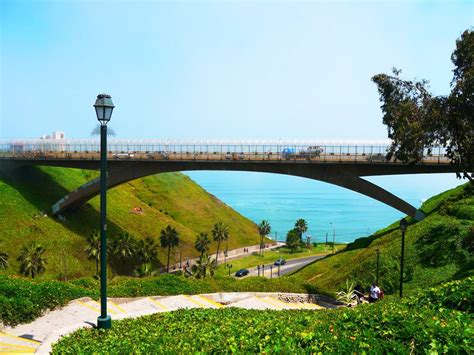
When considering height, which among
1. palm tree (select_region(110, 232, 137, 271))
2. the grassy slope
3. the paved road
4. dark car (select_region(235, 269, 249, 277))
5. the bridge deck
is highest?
the bridge deck

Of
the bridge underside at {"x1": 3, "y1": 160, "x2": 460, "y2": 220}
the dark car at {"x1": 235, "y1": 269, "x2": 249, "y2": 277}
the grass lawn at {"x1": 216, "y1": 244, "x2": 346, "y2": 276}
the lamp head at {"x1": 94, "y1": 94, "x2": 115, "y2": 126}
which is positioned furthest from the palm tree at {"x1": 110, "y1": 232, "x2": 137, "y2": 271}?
the lamp head at {"x1": 94, "y1": 94, "x2": 115, "y2": 126}

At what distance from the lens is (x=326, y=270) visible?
135 ft

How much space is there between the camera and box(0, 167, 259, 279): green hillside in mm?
48272

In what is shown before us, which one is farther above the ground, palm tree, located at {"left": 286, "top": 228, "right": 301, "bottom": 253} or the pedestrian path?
the pedestrian path

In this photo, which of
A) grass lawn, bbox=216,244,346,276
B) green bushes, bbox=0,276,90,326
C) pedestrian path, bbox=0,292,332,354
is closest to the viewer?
pedestrian path, bbox=0,292,332,354

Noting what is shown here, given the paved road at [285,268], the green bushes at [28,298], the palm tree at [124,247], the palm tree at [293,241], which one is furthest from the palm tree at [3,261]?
the palm tree at [293,241]

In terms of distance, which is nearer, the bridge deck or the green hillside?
the bridge deck

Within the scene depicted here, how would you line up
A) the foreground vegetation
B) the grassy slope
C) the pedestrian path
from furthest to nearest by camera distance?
1. the grassy slope
2. the pedestrian path
3. the foreground vegetation

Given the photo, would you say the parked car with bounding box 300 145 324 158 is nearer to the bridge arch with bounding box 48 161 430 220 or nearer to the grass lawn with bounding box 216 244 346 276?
the bridge arch with bounding box 48 161 430 220

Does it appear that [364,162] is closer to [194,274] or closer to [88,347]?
[194,274]

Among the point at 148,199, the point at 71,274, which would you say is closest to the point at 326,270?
the point at 71,274

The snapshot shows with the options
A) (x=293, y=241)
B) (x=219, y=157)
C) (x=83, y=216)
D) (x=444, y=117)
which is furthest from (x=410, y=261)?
(x=293, y=241)

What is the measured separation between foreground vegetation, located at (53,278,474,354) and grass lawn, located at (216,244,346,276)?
57630mm

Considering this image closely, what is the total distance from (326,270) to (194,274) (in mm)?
13845
